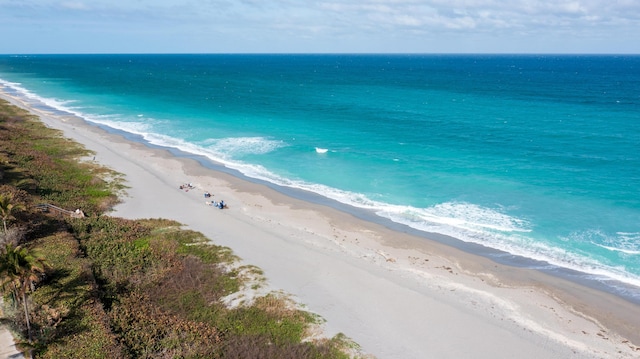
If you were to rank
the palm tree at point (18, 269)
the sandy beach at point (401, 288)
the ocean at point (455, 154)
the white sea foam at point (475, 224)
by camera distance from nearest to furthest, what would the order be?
the palm tree at point (18, 269) < the sandy beach at point (401, 288) < the white sea foam at point (475, 224) < the ocean at point (455, 154)

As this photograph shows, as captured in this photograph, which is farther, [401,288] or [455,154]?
[455,154]

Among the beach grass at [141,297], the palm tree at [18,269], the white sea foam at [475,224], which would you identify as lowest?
the beach grass at [141,297]

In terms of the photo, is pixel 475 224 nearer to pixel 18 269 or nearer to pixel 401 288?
pixel 401 288

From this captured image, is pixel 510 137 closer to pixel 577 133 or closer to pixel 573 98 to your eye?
pixel 577 133

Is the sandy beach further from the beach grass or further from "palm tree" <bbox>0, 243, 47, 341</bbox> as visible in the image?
"palm tree" <bbox>0, 243, 47, 341</bbox>

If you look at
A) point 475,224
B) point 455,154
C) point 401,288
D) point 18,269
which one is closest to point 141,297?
point 18,269

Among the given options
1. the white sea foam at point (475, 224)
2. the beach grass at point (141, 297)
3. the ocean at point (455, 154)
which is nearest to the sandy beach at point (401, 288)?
the beach grass at point (141, 297)

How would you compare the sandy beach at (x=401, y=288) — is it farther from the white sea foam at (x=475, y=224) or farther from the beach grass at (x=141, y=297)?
the white sea foam at (x=475, y=224)
